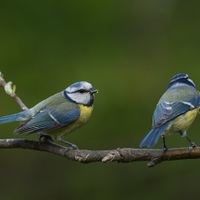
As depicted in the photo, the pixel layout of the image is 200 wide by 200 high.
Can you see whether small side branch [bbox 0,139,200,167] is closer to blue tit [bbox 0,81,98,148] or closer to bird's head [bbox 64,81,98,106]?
blue tit [bbox 0,81,98,148]

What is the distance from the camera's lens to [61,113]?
3.67m

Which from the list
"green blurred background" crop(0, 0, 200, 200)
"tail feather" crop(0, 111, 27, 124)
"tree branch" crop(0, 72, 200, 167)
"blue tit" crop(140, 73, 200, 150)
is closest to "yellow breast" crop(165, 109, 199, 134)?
"blue tit" crop(140, 73, 200, 150)

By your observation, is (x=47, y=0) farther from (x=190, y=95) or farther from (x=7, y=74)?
(x=190, y=95)

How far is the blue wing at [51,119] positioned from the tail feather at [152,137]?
0.54 meters

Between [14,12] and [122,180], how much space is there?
2.05 m

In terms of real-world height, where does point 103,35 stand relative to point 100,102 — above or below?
above

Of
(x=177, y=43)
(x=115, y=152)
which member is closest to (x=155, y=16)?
(x=177, y=43)

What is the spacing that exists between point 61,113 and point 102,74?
282 cm

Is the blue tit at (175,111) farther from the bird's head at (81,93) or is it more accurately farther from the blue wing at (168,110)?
the bird's head at (81,93)

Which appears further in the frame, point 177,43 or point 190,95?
point 177,43

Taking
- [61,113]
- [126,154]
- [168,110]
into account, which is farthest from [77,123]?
[126,154]

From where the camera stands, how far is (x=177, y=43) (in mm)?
6934

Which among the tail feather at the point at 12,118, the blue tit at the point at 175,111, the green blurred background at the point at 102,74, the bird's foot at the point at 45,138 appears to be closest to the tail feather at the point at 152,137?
the blue tit at the point at 175,111

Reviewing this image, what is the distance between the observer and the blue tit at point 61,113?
3521 mm
